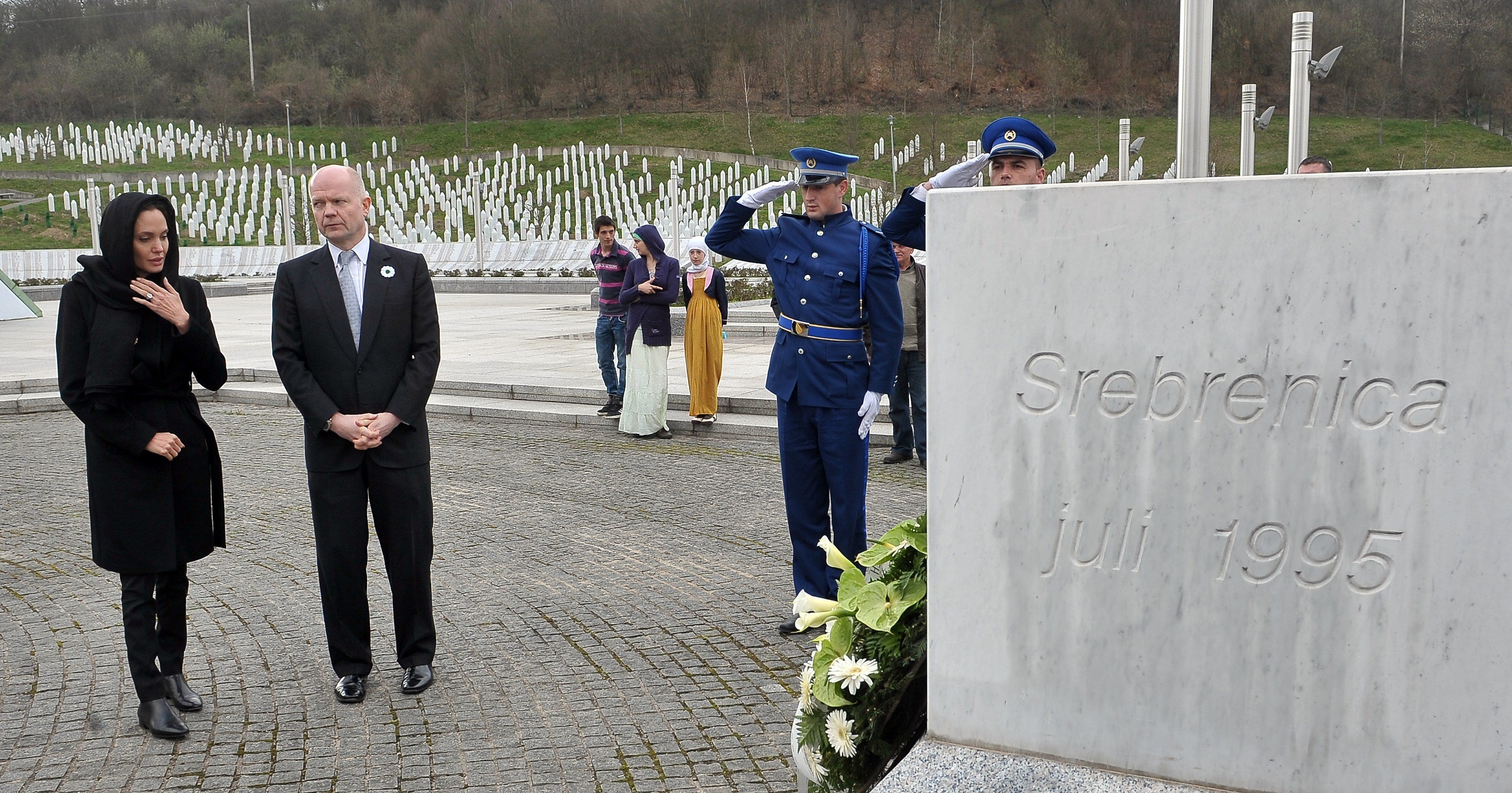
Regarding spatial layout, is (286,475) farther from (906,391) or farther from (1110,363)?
(1110,363)

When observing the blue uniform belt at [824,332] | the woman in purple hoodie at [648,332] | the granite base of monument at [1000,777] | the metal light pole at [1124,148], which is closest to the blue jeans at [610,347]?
the woman in purple hoodie at [648,332]

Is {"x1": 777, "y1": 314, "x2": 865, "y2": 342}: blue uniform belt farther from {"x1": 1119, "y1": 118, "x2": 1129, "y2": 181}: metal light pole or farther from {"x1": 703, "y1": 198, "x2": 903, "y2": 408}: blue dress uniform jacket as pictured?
{"x1": 1119, "y1": 118, "x2": 1129, "y2": 181}: metal light pole

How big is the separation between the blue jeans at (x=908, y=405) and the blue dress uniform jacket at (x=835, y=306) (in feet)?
13.0

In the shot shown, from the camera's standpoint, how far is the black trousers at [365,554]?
446 cm

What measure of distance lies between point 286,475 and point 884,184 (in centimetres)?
5136

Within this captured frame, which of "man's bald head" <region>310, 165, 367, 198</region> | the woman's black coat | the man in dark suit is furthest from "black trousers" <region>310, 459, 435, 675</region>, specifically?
"man's bald head" <region>310, 165, 367, 198</region>

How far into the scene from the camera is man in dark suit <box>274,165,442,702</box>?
14.3ft

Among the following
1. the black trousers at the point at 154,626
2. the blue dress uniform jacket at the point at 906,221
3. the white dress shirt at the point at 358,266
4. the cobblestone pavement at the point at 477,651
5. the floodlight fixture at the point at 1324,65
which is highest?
the floodlight fixture at the point at 1324,65

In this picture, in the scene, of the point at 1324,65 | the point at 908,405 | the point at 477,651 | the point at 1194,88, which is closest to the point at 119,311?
the point at 477,651

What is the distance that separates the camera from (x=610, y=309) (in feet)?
38.7

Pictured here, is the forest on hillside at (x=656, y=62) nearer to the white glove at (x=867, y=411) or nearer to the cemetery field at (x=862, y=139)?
the cemetery field at (x=862, y=139)

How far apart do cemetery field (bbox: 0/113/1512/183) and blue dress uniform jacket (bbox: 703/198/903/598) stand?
170 feet

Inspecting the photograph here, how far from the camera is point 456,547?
685 cm

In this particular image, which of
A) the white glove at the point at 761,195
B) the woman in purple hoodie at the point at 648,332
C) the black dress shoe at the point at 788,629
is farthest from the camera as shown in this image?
the woman in purple hoodie at the point at 648,332
